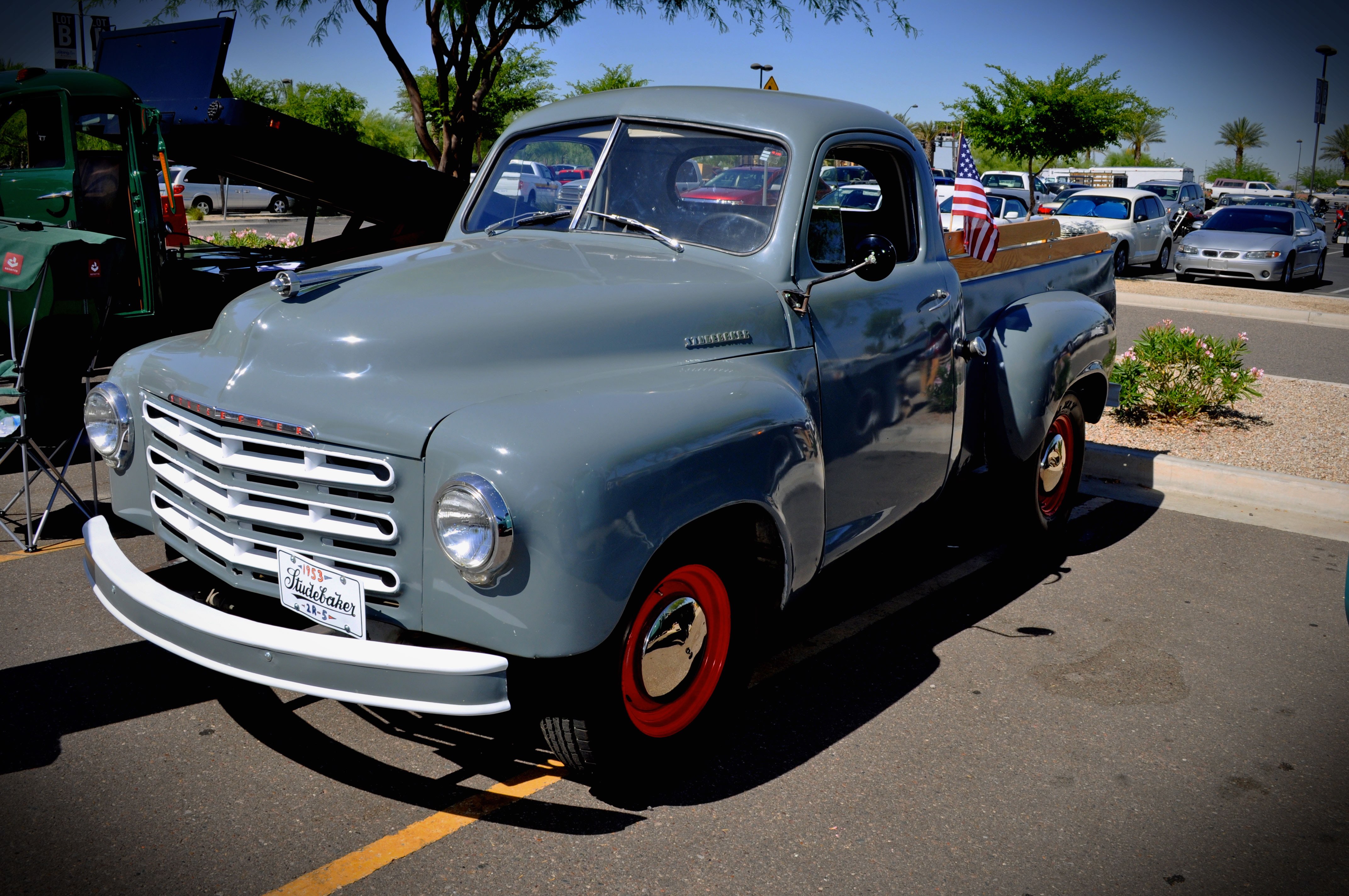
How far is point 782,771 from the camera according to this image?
340cm

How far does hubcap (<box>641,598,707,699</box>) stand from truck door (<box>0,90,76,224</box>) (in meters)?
7.20

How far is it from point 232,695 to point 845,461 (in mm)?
2344

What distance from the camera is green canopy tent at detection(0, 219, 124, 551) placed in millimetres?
4805

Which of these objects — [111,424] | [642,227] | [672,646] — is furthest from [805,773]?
[111,424]

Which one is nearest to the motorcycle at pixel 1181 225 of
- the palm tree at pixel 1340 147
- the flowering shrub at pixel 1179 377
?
the flowering shrub at pixel 1179 377

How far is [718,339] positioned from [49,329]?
11.8 ft

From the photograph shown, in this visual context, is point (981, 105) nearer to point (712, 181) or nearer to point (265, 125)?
point (265, 125)

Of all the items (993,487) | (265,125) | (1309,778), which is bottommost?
(1309,778)

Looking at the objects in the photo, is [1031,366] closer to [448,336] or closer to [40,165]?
[448,336]

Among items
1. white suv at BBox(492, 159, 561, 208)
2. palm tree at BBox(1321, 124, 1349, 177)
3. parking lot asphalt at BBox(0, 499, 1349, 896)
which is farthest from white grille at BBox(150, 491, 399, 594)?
palm tree at BBox(1321, 124, 1349, 177)

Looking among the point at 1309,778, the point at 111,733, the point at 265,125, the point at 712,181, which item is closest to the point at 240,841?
the point at 111,733

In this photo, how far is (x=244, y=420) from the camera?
9.52 feet

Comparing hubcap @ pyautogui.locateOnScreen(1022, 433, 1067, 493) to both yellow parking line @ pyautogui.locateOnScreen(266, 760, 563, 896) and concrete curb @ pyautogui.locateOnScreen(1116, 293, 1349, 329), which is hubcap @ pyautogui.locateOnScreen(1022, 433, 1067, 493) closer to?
yellow parking line @ pyautogui.locateOnScreen(266, 760, 563, 896)

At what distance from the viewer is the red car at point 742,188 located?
3.88m
